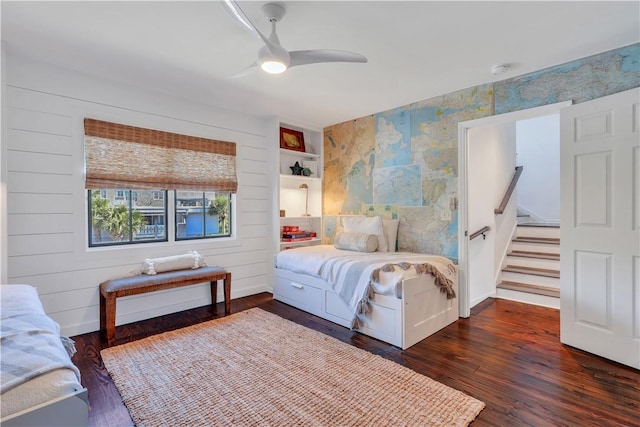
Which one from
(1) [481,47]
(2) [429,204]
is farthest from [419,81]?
(2) [429,204]

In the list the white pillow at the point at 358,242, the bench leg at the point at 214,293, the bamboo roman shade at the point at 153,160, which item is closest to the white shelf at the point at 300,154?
the bamboo roman shade at the point at 153,160

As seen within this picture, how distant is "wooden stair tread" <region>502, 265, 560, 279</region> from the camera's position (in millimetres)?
3859

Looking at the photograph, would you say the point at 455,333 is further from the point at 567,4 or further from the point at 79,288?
the point at 79,288

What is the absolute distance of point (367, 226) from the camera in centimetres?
383

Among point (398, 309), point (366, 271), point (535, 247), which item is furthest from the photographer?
point (535, 247)

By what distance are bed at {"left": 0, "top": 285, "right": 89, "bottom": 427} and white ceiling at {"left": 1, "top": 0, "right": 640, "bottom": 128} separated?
193 centimetres

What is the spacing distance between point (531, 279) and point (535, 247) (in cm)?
64

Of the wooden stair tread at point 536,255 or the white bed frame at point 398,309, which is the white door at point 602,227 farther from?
the wooden stair tread at point 536,255

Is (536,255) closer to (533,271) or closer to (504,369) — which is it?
(533,271)

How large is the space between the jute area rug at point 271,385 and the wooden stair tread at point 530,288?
2524mm

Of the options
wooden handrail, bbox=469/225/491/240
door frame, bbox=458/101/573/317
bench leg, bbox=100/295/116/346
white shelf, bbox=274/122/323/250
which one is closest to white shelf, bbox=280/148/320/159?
white shelf, bbox=274/122/323/250

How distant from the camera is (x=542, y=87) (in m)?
2.76

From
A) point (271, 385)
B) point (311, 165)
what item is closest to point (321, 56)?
point (271, 385)

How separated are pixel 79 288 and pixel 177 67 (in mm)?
2261
